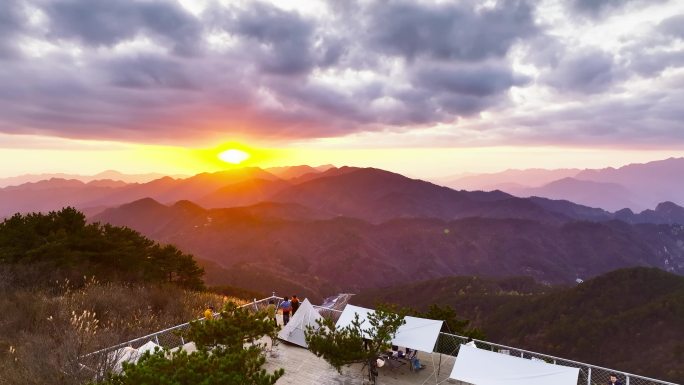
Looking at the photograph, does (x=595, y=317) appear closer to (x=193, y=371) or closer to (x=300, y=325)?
(x=300, y=325)

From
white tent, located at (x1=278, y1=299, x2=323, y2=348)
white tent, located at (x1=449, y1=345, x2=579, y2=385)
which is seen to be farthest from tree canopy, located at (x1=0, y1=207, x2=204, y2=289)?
white tent, located at (x1=449, y1=345, x2=579, y2=385)

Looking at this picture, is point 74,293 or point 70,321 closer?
point 70,321

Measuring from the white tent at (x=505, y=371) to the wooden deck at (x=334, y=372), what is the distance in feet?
8.31

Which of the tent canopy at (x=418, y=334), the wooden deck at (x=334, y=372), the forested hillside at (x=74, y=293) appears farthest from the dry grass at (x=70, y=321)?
the tent canopy at (x=418, y=334)

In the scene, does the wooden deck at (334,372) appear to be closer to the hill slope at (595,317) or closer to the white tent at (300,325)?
the white tent at (300,325)

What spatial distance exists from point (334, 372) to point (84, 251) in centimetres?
3029

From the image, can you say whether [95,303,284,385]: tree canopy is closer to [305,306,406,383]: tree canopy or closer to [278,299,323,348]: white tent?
[305,306,406,383]: tree canopy

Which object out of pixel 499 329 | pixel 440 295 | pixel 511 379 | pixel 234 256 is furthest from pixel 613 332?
pixel 234 256

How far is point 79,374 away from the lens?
12664 mm

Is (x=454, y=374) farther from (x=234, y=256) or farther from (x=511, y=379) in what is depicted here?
(x=234, y=256)

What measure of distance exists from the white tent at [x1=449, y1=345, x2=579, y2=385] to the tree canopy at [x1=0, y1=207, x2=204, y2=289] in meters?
32.7

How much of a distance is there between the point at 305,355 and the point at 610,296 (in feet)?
391

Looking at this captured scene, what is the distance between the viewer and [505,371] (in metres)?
14.2

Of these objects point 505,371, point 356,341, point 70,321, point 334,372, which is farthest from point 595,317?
point 70,321
